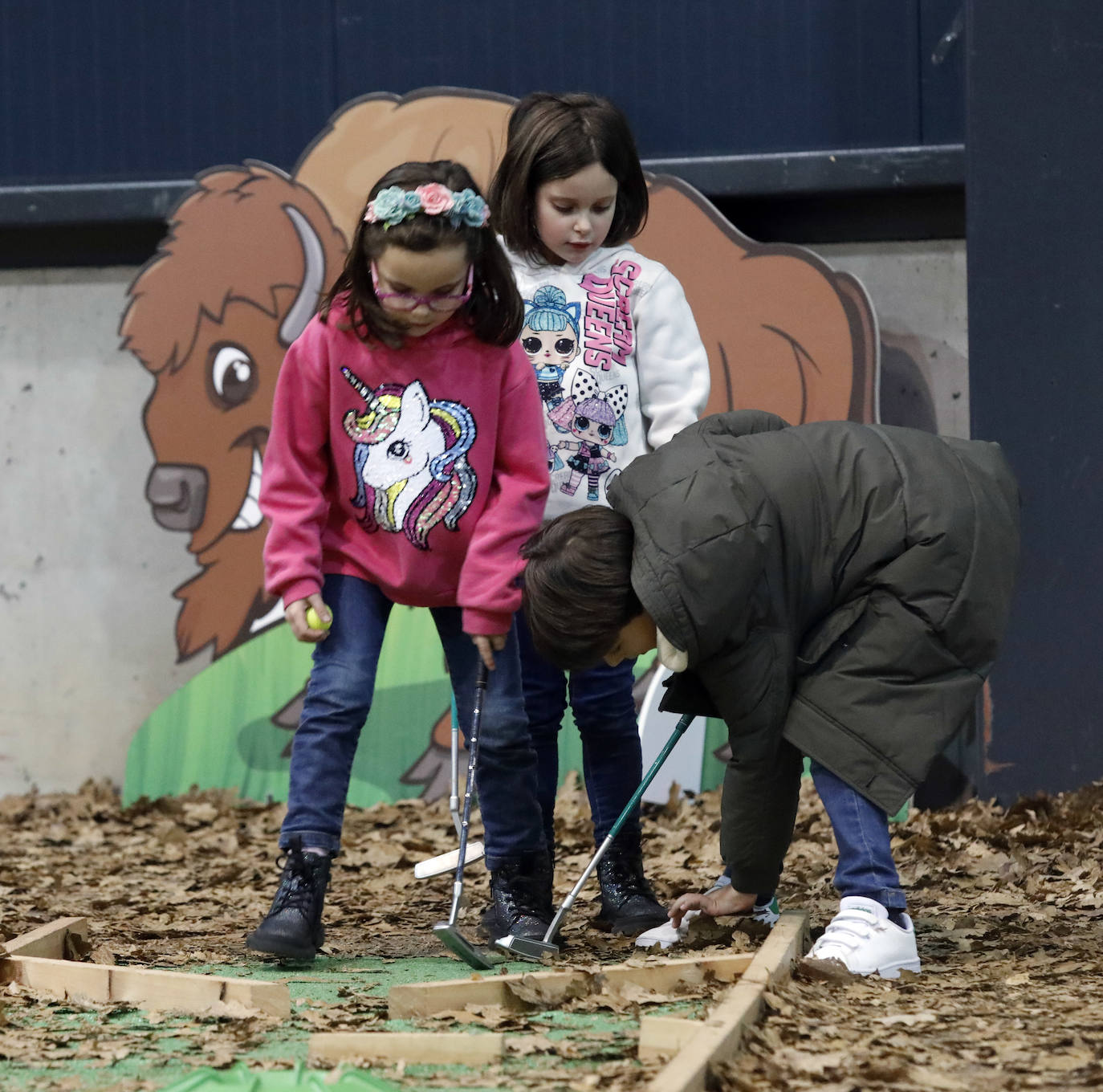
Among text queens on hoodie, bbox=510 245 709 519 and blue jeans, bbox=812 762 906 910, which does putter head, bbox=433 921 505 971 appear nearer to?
blue jeans, bbox=812 762 906 910

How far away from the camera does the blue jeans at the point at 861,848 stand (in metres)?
3.08

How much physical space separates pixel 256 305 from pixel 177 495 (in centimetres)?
92

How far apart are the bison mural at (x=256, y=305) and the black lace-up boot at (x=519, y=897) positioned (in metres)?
2.70

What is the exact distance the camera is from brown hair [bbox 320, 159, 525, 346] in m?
3.22

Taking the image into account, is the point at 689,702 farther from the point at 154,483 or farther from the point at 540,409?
the point at 154,483

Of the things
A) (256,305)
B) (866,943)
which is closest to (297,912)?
(866,943)

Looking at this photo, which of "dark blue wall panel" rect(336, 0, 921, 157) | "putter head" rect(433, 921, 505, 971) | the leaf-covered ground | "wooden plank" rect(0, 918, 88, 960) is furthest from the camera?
"dark blue wall panel" rect(336, 0, 921, 157)

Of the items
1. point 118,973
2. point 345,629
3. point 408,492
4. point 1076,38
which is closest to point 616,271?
point 408,492

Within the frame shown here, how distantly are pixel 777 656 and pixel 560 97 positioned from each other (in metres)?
1.64

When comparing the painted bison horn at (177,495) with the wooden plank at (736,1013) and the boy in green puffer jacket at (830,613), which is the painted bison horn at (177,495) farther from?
the wooden plank at (736,1013)

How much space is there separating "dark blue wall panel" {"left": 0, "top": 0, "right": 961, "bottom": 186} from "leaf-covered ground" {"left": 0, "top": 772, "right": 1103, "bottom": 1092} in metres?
2.83

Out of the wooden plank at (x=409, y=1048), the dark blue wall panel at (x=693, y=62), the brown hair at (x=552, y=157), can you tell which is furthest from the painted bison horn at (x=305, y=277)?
the wooden plank at (x=409, y=1048)

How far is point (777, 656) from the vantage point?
303 cm

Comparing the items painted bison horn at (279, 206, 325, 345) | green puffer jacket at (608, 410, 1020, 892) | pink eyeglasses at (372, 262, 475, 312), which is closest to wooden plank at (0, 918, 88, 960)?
green puffer jacket at (608, 410, 1020, 892)
